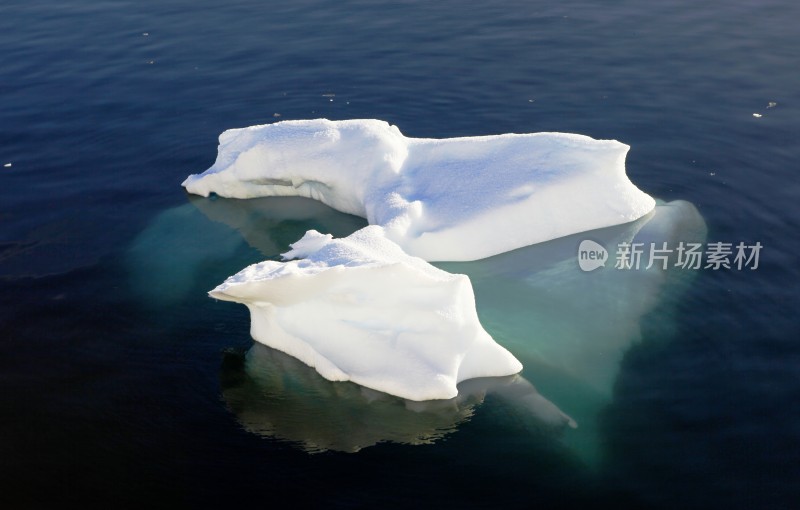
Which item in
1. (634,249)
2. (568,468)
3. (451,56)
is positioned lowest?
(568,468)

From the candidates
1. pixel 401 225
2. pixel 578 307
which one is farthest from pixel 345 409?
pixel 578 307

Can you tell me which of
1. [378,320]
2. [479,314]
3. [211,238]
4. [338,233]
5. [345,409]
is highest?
[378,320]

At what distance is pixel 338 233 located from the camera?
12.8 metres

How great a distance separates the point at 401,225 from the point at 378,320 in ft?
6.30

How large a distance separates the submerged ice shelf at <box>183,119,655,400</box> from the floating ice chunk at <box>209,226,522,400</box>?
0.01 m

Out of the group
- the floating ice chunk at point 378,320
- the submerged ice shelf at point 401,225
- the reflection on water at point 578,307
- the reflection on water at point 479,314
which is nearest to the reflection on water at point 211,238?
the reflection on water at point 479,314

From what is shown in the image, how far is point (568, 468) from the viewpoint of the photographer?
879 cm

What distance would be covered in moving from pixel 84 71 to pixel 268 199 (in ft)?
25.2

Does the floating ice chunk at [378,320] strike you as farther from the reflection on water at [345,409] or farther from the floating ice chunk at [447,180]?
the floating ice chunk at [447,180]

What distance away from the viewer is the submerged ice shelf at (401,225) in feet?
31.9

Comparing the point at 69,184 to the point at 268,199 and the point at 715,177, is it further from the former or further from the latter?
the point at 715,177

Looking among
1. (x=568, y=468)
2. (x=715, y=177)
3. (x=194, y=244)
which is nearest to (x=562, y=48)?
(x=715, y=177)

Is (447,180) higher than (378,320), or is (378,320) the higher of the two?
(447,180)

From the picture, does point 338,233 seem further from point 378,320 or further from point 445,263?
point 378,320
